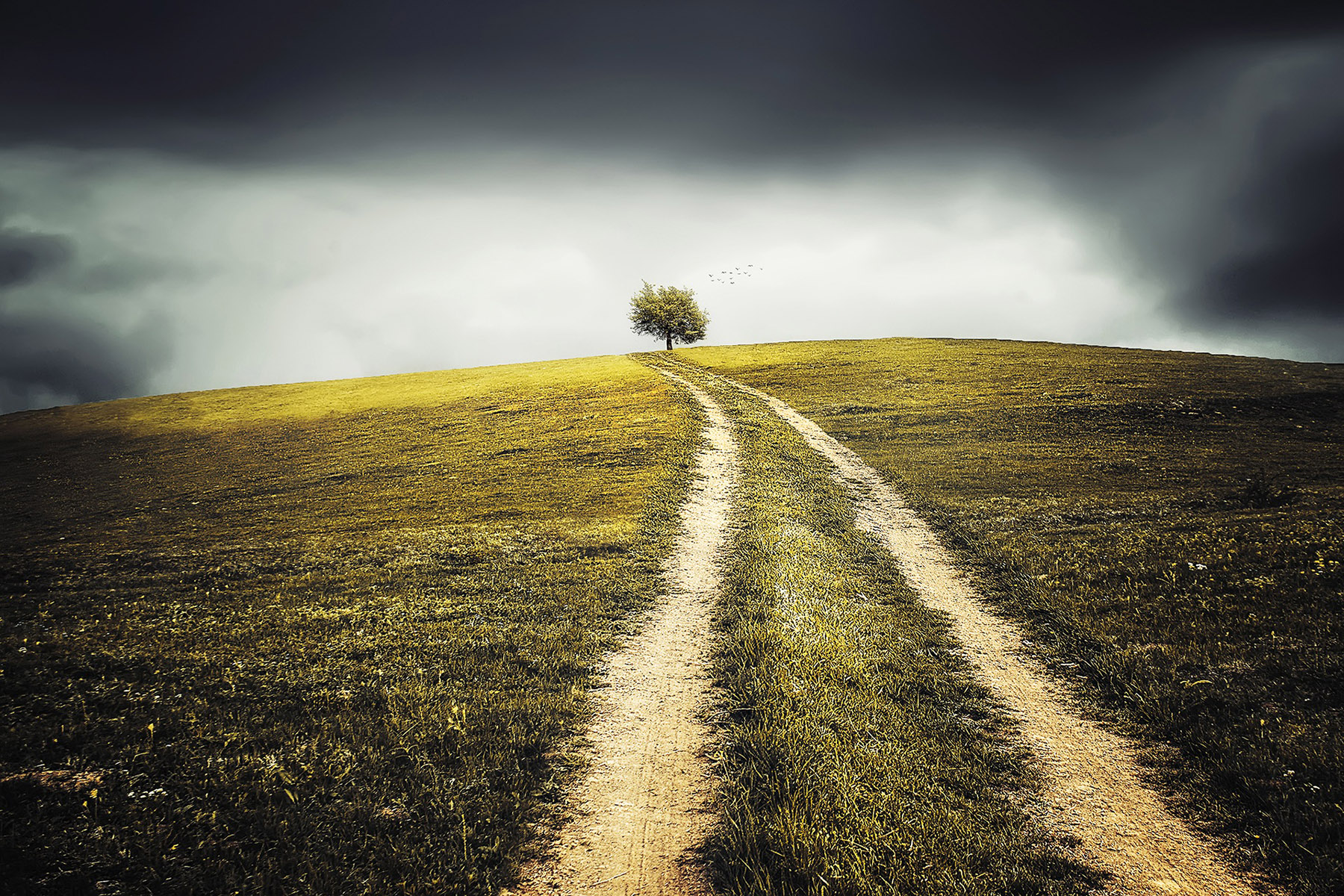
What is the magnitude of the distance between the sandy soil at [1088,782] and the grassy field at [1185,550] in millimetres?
462

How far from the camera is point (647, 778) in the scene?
24.3 feet

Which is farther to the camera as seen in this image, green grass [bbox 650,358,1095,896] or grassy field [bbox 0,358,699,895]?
grassy field [bbox 0,358,699,895]

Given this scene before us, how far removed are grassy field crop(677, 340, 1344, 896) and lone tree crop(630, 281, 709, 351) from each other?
151ft

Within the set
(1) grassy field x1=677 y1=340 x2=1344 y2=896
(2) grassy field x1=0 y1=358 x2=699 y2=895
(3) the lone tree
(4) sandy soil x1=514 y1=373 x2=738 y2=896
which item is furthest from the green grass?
(3) the lone tree

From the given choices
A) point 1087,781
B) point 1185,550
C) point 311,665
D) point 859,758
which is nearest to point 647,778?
point 859,758

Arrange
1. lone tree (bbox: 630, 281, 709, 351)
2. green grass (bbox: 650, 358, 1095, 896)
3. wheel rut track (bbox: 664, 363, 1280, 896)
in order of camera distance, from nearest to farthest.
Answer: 1. green grass (bbox: 650, 358, 1095, 896)
2. wheel rut track (bbox: 664, 363, 1280, 896)
3. lone tree (bbox: 630, 281, 709, 351)

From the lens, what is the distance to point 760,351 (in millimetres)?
72312

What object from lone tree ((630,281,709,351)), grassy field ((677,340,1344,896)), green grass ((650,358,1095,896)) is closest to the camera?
green grass ((650,358,1095,896))

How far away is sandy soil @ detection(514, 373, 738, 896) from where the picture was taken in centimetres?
589

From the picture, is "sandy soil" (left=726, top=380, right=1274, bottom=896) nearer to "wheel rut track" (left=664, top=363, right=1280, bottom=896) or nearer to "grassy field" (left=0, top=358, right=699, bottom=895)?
"wheel rut track" (left=664, top=363, right=1280, bottom=896)

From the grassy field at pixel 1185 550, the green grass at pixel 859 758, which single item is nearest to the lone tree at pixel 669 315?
the grassy field at pixel 1185 550

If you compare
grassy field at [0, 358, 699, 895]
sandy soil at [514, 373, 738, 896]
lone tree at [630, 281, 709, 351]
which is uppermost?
lone tree at [630, 281, 709, 351]

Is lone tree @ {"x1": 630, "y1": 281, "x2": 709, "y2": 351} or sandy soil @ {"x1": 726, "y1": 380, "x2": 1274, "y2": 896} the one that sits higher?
lone tree @ {"x1": 630, "y1": 281, "x2": 709, "y2": 351}

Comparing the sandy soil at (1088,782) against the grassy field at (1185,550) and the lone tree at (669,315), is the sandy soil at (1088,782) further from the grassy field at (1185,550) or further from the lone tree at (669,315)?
the lone tree at (669,315)
